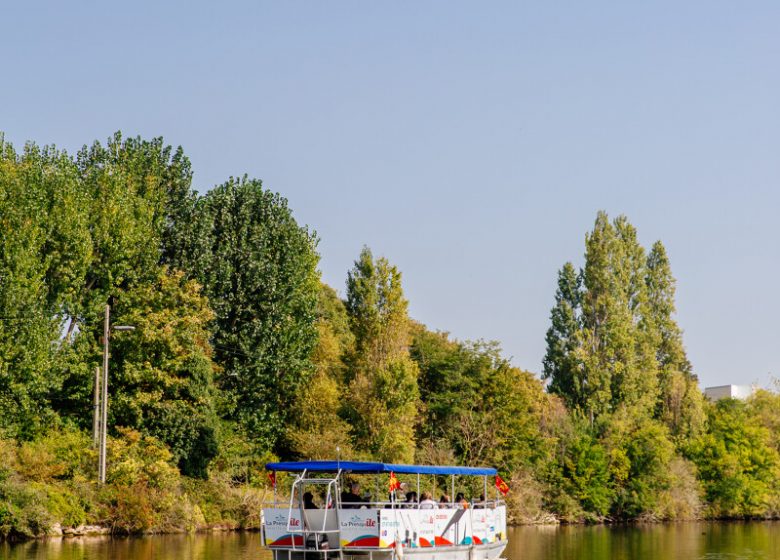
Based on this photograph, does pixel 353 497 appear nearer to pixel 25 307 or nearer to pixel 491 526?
pixel 491 526

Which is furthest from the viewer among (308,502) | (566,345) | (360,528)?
(566,345)

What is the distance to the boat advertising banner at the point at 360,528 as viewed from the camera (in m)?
33.6

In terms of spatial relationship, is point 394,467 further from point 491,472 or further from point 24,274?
point 24,274

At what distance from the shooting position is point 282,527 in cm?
3475

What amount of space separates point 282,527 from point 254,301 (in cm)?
3271

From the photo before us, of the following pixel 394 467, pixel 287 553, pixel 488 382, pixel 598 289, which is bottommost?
pixel 287 553

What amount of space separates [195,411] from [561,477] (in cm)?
2964

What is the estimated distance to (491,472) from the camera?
4147 centimetres

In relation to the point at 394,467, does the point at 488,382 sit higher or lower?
higher

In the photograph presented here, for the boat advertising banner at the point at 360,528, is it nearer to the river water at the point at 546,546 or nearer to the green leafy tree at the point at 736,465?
the river water at the point at 546,546

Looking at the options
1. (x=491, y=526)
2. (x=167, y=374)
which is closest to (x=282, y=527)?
(x=491, y=526)

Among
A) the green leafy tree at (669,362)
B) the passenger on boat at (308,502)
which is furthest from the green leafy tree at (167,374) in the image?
the green leafy tree at (669,362)

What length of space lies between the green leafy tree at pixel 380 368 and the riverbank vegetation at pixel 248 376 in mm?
130

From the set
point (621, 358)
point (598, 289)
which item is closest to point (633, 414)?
point (621, 358)
